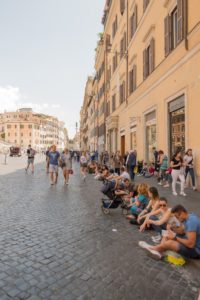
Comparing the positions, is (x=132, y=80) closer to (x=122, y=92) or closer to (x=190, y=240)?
(x=122, y=92)

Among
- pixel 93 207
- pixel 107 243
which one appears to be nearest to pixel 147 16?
pixel 93 207

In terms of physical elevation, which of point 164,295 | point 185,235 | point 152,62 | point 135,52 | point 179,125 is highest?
point 135,52

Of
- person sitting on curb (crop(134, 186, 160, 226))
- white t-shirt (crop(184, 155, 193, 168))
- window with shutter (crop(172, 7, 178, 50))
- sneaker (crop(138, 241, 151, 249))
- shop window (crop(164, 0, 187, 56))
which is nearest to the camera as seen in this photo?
sneaker (crop(138, 241, 151, 249))

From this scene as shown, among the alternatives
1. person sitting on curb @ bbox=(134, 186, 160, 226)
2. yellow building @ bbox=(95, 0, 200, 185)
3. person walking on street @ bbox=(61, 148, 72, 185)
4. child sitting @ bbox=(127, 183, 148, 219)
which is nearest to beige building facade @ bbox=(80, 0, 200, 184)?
yellow building @ bbox=(95, 0, 200, 185)

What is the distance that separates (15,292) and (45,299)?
39cm

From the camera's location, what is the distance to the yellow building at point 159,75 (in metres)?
11.4

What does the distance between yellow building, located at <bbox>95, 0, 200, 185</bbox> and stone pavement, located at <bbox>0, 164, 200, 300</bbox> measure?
6614mm

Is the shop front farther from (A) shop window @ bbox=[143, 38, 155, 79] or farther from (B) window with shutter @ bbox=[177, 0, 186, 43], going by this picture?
(B) window with shutter @ bbox=[177, 0, 186, 43]

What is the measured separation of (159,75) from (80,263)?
42.6ft

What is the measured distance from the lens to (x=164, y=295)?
3129 mm

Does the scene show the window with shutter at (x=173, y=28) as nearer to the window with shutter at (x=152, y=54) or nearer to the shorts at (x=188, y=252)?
the window with shutter at (x=152, y=54)

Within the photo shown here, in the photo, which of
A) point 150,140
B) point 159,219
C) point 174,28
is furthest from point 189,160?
point 150,140

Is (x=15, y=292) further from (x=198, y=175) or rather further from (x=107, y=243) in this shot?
(x=198, y=175)

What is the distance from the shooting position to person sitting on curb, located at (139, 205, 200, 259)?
4.12 m
